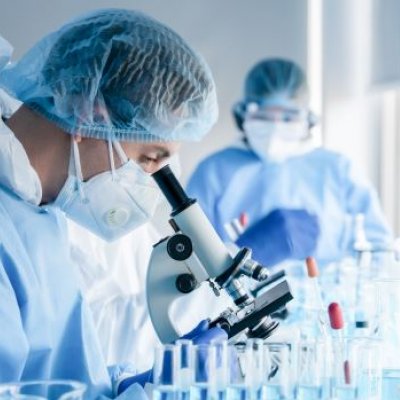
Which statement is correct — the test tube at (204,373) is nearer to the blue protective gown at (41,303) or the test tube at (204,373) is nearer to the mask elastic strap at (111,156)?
the blue protective gown at (41,303)

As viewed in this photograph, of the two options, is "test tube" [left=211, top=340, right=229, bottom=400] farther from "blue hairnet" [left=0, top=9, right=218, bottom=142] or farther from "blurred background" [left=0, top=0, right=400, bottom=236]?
"blurred background" [left=0, top=0, right=400, bottom=236]

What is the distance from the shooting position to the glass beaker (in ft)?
3.92

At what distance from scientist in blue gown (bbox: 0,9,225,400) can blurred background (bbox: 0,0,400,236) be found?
1724 millimetres

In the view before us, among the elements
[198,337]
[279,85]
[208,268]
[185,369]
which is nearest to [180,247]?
[208,268]

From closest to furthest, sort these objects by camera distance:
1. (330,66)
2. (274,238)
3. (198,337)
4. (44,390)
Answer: (44,390) < (198,337) < (274,238) < (330,66)

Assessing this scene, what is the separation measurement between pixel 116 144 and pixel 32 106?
183 millimetres

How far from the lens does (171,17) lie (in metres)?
2.63

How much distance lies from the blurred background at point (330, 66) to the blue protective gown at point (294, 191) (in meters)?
0.44

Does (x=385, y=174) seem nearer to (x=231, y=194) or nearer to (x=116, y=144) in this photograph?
(x=231, y=194)

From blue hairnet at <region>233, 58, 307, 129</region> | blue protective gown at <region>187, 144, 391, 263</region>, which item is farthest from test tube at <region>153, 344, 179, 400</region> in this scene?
blue hairnet at <region>233, 58, 307, 129</region>

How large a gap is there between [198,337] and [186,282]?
0.63 ft

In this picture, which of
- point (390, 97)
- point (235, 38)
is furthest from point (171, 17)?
point (390, 97)

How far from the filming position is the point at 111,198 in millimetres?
1806

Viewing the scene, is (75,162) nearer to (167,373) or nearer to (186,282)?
(186,282)
